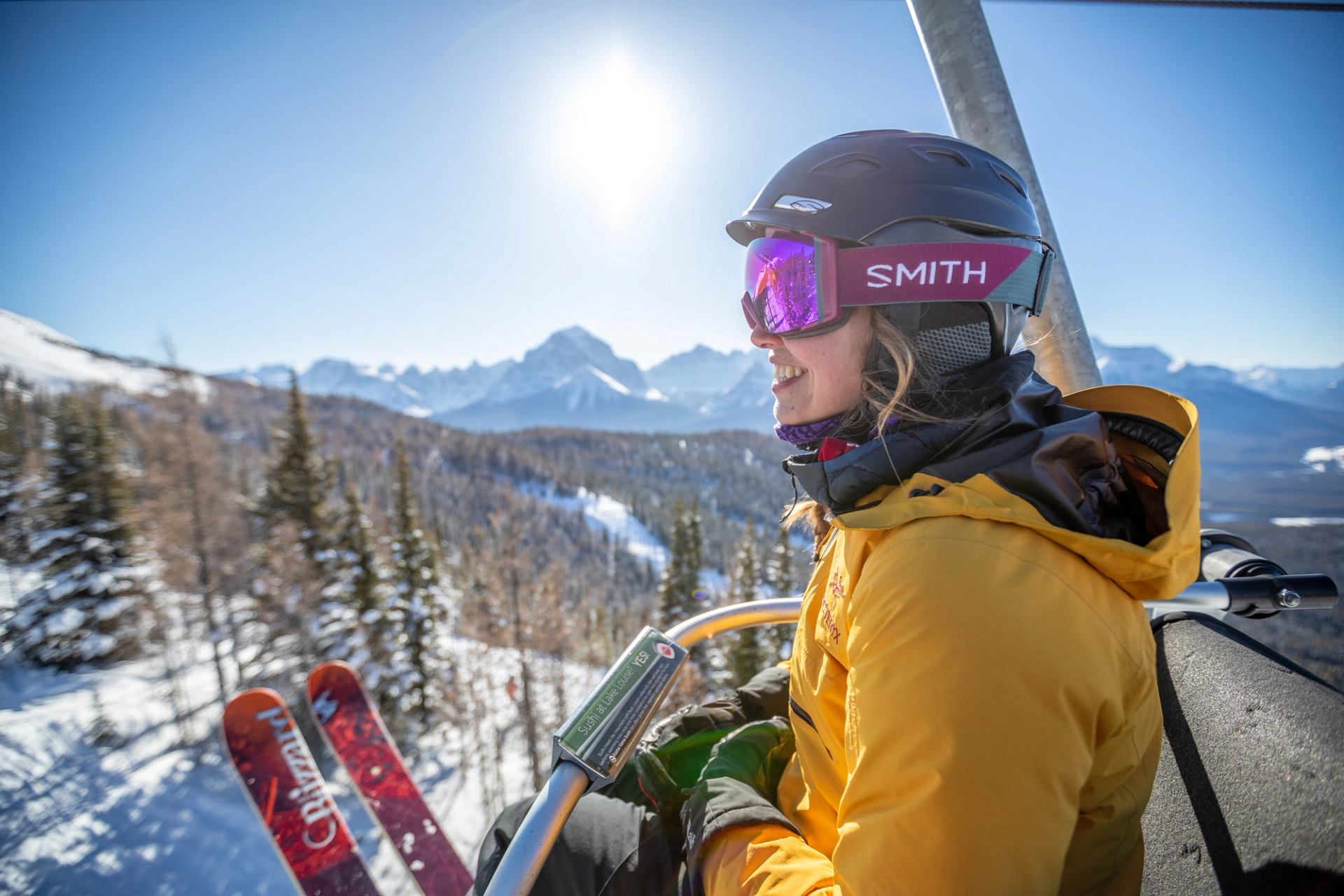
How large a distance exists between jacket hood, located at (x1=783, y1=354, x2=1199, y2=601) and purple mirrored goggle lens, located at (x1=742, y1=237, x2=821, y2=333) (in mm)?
574

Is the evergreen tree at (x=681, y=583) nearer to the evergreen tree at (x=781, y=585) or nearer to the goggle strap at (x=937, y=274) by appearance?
the evergreen tree at (x=781, y=585)

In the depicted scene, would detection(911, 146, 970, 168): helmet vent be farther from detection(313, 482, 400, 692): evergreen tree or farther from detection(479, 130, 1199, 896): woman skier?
detection(313, 482, 400, 692): evergreen tree

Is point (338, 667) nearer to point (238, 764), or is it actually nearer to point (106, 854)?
point (238, 764)

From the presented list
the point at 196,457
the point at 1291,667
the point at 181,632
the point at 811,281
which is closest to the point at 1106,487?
the point at 1291,667

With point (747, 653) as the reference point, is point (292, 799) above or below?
above

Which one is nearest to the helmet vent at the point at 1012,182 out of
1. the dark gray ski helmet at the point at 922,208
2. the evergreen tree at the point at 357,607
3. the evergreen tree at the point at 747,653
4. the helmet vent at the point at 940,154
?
the dark gray ski helmet at the point at 922,208

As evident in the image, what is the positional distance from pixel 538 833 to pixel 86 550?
37.3 meters

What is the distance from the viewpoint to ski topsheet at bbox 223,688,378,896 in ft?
37.5

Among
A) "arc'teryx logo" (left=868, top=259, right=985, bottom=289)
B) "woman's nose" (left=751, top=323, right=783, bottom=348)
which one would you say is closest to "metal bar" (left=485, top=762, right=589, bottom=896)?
"woman's nose" (left=751, top=323, right=783, bottom=348)

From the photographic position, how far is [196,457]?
23.2 m

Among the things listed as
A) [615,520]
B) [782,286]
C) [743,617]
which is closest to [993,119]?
[782,286]

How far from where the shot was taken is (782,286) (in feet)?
6.88

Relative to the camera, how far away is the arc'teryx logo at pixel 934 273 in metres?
1.86

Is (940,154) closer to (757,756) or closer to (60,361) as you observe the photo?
(757,756)
